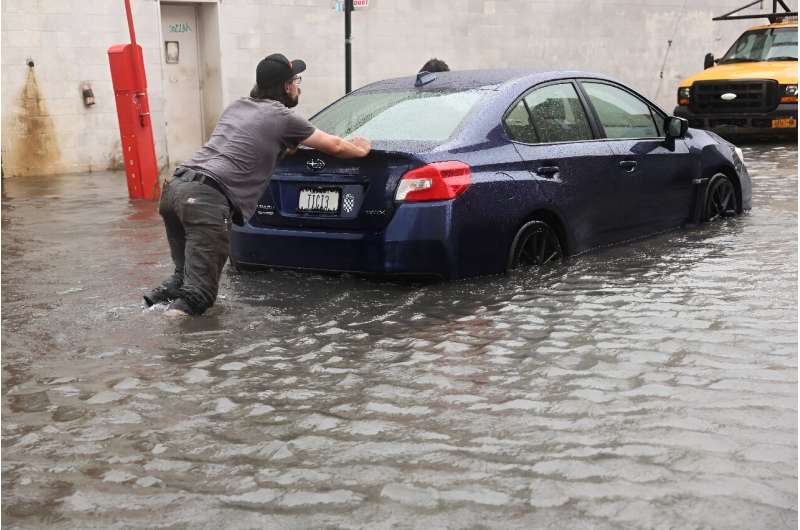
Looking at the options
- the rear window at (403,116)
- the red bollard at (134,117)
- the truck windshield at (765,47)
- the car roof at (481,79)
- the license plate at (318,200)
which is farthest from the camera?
the truck windshield at (765,47)

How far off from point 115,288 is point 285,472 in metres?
3.85

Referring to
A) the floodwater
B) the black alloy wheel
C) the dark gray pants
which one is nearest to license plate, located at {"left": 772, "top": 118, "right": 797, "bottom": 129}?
the black alloy wheel

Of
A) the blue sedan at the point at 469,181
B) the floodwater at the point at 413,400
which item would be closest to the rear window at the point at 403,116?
the blue sedan at the point at 469,181

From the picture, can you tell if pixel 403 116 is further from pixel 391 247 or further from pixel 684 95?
pixel 684 95

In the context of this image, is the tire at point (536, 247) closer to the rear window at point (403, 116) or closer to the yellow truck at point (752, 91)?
the rear window at point (403, 116)

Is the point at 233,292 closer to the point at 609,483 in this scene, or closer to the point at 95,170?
the point at 609,483

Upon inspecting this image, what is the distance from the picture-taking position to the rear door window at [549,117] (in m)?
7.51

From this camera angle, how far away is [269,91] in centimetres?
685

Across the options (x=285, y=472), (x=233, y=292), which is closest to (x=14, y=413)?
(x=285, y=472)

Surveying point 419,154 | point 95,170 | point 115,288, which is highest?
point 419,154

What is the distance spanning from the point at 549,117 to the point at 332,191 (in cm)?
169

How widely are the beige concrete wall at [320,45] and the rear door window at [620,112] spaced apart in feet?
32.0

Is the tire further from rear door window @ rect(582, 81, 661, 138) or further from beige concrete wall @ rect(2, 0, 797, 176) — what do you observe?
beige concrete wall @ rect(2, 0, 797, 176)

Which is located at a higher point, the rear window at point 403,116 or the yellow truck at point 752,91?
the rear window at point 403,116
